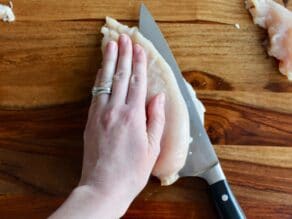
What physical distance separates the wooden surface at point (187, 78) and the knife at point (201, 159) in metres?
0.03

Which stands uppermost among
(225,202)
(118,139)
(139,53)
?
(139,53)

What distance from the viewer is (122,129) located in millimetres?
1021

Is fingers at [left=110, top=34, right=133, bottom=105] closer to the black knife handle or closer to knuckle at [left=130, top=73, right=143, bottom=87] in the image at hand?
knuckle at [left=130, top=73, right=143, bottom=87]

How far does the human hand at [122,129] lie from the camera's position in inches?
38.6

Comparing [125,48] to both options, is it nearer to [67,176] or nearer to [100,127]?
[100,127]

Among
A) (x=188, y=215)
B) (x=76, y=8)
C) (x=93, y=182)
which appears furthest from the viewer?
(x=76, y=8)

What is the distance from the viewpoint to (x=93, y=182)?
38.2 inches

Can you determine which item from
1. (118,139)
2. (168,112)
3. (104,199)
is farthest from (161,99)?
(104,199)

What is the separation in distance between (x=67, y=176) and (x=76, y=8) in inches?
16.1

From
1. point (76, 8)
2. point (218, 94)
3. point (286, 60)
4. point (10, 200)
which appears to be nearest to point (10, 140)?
point (10, 200)

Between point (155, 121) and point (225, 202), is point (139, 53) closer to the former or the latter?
point (155, 121)

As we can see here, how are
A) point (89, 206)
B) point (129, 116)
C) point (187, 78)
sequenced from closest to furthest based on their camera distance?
1. point (89, 206)
2. point (129, 116)
3. point (187, 78)

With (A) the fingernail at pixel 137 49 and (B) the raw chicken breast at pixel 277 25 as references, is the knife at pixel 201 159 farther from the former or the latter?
(B) the raw chicken breast at pixel 277 25

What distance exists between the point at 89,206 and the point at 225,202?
30cm
